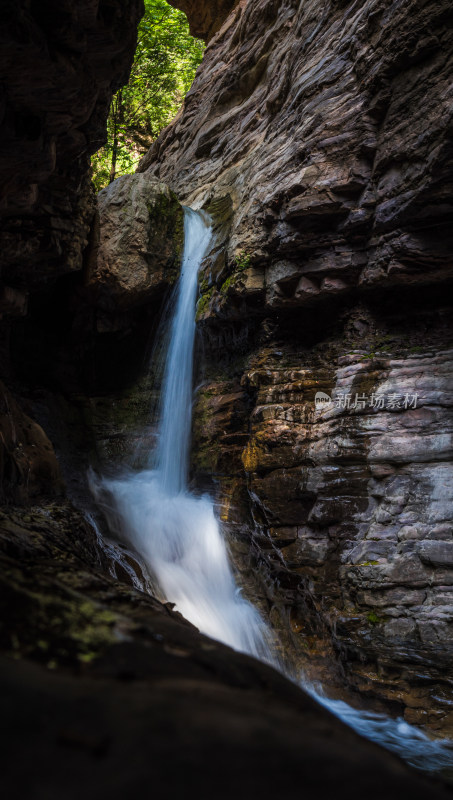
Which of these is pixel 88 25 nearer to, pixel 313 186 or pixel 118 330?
pixel 313 186

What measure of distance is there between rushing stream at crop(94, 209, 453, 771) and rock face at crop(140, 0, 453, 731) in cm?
38

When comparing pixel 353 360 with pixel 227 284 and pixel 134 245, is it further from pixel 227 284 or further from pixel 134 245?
pixel 134 245

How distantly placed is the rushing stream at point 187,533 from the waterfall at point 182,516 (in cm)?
2

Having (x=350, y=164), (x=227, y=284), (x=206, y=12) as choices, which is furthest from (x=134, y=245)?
(x=206, y=12)

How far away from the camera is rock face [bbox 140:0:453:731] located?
5.80 meters

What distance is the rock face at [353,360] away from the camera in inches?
228

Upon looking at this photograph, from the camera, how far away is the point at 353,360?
23.3 feet

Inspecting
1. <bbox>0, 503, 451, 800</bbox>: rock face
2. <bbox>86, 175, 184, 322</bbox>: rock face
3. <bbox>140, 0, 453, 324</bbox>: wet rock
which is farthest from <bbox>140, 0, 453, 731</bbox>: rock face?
<bbox>0, 503, 451, 800</bbox>: rock face

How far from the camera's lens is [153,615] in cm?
235

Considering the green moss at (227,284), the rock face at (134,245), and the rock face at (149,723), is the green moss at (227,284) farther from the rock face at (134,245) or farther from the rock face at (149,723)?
→ the rock face at (149,723)

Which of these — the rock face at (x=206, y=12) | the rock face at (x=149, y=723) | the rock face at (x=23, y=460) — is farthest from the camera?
the rock face at (x=206, y=12)

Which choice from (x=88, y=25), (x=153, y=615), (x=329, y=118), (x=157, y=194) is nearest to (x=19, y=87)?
(x=88, y=25)

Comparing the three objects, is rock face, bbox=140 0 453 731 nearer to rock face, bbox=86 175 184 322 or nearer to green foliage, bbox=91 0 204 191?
rock face, bbox=86 175 184 322

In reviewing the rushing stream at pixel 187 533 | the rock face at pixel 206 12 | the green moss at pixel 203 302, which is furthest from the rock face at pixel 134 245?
the rock face at pixel 206 12
